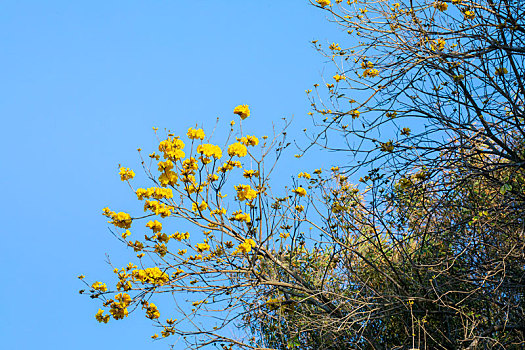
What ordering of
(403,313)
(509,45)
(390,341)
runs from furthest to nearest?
1. (390,341)
2. (403,313)
3. (509,45)

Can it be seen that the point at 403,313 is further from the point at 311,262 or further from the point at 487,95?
the point at 487,95

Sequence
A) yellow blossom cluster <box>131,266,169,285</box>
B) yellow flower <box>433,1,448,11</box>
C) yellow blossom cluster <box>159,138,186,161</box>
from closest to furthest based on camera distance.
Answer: yellow blossom cluster <box>159,138,186,161</box>
yellow blossom cluster <box>131,266,169,285</box>
yellow flower <box>433,1,448,11</box>

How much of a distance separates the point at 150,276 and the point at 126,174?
89 cm

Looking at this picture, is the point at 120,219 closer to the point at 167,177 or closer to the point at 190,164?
the point at 167,177

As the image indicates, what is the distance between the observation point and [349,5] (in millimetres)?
5039

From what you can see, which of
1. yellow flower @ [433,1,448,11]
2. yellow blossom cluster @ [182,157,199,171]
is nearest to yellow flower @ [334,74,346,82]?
yellow flower @ [433,1,448,11]

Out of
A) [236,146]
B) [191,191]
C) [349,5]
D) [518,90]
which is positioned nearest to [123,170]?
[191,191]

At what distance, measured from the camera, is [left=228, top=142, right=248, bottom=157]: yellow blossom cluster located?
4051 millimetres

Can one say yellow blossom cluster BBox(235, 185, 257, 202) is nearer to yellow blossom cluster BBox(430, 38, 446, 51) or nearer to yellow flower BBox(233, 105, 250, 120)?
yellow flower BBox(233, 105, 250, 120)

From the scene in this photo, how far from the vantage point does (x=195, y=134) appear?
4.11 metres

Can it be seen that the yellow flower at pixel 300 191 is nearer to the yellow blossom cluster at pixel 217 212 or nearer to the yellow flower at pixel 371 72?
the yellow blossom cluster at pixel 217 212

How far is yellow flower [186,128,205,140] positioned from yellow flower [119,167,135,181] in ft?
2.08

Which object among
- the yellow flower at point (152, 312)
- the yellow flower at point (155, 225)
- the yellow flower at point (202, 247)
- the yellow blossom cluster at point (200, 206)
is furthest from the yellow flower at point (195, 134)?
the yellow flower at point (152, 312)

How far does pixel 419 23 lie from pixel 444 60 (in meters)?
0.46
